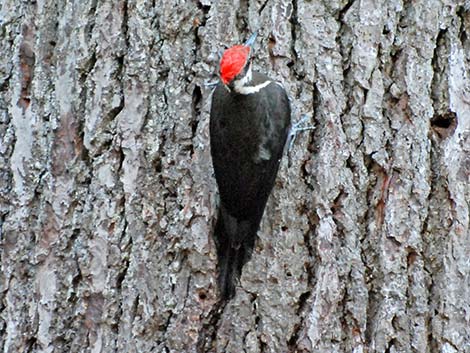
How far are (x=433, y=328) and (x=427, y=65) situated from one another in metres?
0.73

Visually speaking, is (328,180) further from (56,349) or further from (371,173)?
(56,349)

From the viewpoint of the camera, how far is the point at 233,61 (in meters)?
2.23

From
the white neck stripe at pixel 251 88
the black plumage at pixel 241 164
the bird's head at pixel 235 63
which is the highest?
the bird's head at pixel 235 63

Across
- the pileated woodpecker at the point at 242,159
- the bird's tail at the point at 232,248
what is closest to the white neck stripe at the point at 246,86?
the pileated woodpecker at the point at 242,159

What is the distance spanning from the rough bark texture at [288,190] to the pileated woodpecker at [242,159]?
42mm

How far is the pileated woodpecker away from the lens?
2.31m

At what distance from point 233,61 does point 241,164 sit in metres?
0.28

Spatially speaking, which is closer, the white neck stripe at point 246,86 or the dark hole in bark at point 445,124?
the white neck stripe at point 246,86

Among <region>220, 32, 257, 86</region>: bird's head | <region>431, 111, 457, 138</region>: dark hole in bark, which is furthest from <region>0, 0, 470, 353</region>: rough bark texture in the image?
<region>220, 32, 257, 86</region>: bird's head

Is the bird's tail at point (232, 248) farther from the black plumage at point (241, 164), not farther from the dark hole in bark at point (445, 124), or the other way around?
the dark hole in bark at point (445, 124)

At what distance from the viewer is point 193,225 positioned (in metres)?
2.36

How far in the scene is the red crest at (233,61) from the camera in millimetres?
2229

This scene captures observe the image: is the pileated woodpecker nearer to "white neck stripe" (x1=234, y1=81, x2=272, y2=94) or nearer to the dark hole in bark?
"white neck stripe" (x1=234, y1=81, x2=272, y2=94)

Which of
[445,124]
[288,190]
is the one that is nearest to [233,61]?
[288,190]
